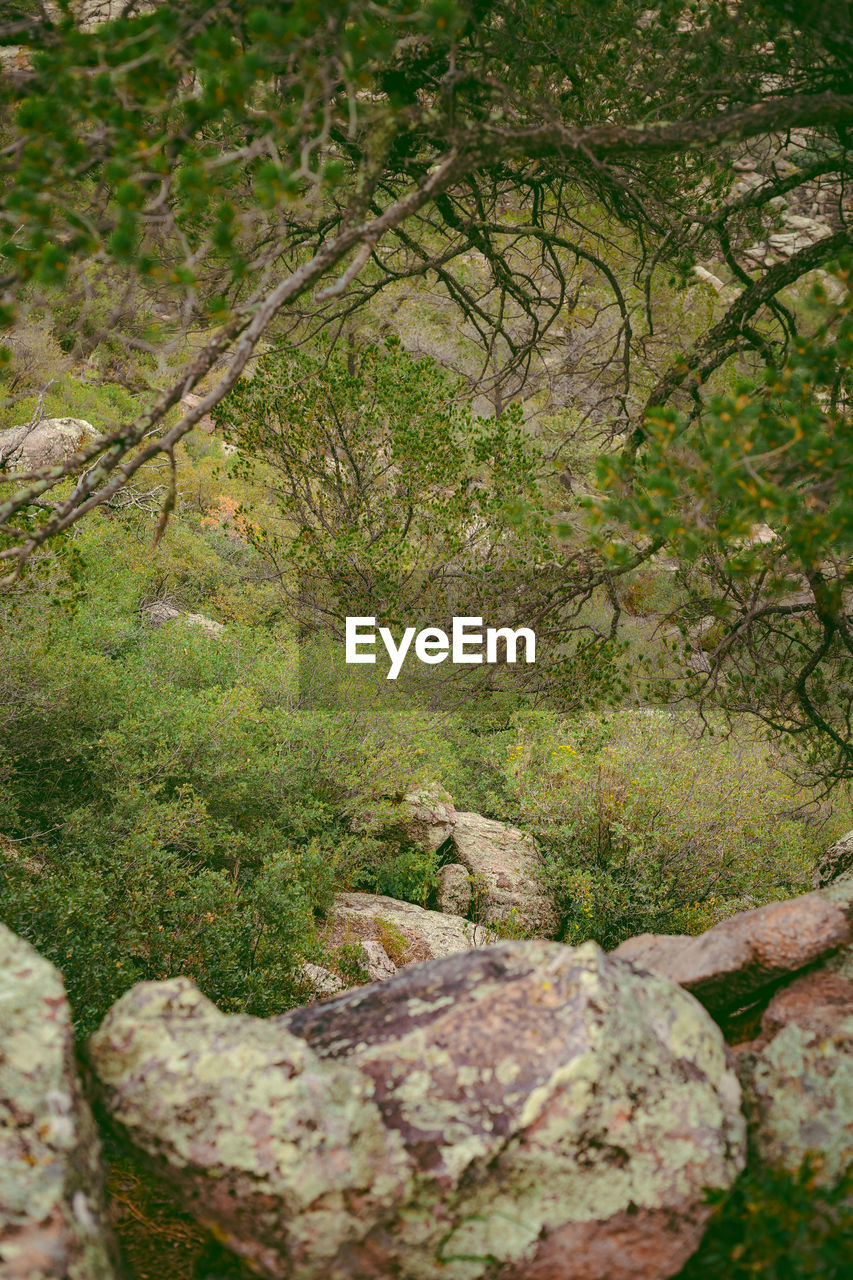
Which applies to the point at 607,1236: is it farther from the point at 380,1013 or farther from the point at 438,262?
the point at 438,262

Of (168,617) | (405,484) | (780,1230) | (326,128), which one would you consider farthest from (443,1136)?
(168,617)

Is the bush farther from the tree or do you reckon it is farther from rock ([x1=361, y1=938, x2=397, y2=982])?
the tree

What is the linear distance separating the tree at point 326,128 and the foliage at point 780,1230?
2.71 m

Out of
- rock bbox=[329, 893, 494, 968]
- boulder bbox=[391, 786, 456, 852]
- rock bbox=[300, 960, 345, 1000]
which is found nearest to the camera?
rock bbox=[300, 960, 345, 1000]

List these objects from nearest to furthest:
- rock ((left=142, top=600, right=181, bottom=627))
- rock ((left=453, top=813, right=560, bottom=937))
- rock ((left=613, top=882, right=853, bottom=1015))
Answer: rock ((left=613, top=882, right=853, bottom=1015)) → rock ((left=453, top=813, right=560, bottom=937)) → rock ((left=142, top=600, right=181, bottom=627))

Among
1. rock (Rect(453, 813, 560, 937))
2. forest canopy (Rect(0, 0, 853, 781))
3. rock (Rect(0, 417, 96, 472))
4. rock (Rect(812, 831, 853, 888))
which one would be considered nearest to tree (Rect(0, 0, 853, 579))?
forest canopy (Rect(0, 0, 853, 781))

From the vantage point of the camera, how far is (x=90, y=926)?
4.73 m

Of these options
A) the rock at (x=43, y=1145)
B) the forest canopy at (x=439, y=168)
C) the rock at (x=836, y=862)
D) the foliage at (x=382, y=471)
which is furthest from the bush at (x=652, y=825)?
the rock at (x=43, y=1145)

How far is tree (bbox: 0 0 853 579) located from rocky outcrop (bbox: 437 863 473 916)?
6.09 meters

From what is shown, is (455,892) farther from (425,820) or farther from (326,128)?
(326,128)

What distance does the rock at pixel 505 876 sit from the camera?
29.3 feet


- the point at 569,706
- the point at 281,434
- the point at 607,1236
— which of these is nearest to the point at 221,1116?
the point at 607,1236

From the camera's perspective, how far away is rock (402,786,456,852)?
950 cm

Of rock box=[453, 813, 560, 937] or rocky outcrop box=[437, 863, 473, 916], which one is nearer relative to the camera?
rock box=[453, 813, 560, 937]
